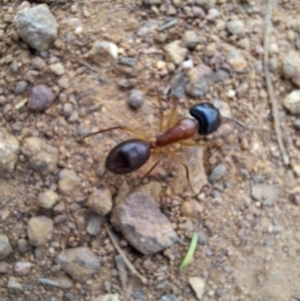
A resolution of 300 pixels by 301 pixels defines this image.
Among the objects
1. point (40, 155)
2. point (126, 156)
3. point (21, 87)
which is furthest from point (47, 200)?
point (21, 87)

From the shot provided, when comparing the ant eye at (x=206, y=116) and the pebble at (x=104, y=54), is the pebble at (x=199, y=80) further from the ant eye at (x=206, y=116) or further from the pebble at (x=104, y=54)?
the pebble at (x=104, y=54)

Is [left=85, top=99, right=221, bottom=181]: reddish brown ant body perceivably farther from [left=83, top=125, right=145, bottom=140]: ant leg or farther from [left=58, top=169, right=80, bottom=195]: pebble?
[left=58, top=169, right=80, bottom=195]: pebble

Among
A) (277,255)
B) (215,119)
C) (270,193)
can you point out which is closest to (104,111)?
Answer: (215,119)

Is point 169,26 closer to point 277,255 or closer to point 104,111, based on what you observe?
point 104,111

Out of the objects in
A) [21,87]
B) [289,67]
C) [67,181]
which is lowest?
[67,181]

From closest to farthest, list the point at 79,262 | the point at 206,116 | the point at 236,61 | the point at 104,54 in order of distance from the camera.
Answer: the point at 79,262
the point at 206,116
the point at 104,54
the point at 236,61

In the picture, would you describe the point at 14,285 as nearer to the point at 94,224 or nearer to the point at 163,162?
the point at 94,224
